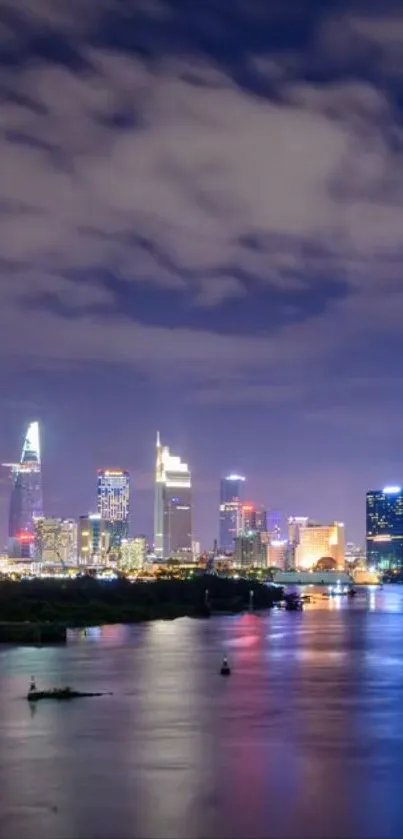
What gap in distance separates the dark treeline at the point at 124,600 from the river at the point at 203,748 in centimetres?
3281

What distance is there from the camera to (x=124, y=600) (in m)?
119

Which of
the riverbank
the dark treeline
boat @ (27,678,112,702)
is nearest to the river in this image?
boat @ (27,678,112,702)

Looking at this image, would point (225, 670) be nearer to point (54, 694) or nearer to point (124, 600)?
point (54, 694)

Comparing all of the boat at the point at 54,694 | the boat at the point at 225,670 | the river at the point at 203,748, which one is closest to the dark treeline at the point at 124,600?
the river at the point at 203,748

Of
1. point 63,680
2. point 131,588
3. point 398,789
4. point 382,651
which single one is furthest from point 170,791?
point 131,588

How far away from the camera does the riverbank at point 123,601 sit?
90812mm

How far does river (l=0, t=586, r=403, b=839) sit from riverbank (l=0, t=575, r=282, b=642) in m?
31.1

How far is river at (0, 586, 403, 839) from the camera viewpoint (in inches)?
882

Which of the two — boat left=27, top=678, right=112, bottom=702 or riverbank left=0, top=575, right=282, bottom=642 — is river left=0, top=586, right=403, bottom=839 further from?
riverbank left=0, top=575, right=282, bottom=642

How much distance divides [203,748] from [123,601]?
89089mm

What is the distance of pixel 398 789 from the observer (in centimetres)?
2564

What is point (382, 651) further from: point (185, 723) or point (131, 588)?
point (131, 588)

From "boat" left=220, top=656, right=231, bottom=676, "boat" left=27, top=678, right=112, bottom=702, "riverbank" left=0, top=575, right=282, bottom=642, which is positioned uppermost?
"riverbank" left=0, top=575, right=282, bottom=642

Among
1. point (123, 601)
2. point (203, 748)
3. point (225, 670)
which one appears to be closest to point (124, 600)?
point (123, 601)
